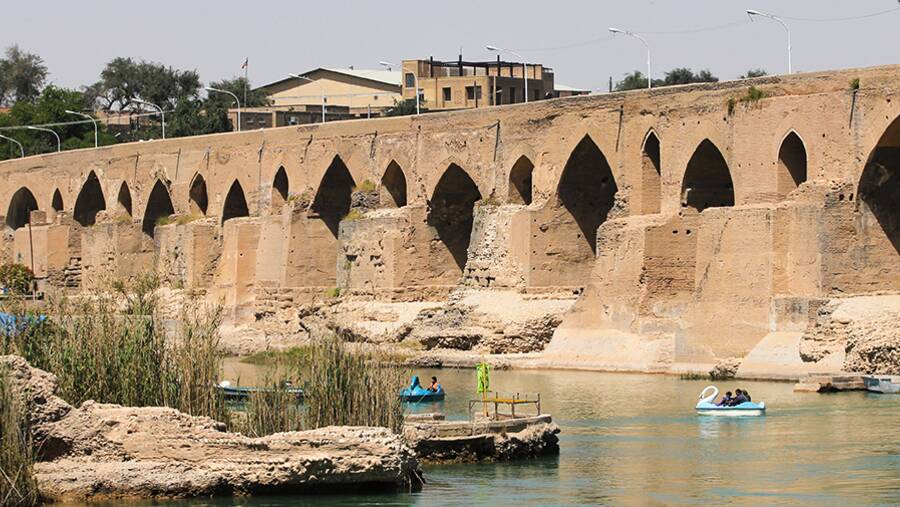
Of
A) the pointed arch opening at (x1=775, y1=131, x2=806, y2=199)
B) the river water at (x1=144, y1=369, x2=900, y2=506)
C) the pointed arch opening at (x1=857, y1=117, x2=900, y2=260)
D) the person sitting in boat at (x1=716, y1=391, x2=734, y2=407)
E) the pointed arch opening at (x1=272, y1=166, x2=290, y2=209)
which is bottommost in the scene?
the river water at (x1=144, y1=369, x2=900, y2=506)

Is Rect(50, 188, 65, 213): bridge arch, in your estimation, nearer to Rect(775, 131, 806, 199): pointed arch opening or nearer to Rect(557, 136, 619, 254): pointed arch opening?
Rect(557, 136, 619, 254): pointed arch opening

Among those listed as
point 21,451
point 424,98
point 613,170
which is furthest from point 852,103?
point 424,98

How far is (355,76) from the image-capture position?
93.4 meters

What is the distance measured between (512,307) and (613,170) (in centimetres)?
398

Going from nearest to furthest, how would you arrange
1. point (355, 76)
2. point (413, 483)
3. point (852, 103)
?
1. point (413, 483)
2. point (852, 103)
3. point (355, 76)

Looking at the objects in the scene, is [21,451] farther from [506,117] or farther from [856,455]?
[506,117]

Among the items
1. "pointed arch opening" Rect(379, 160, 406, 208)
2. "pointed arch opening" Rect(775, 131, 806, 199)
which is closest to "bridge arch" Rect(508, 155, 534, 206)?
"pointed arch opening" Rect(379, 160, 406, 208)

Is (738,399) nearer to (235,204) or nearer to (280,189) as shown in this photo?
(280,189)

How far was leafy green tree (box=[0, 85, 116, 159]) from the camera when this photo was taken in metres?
85.6

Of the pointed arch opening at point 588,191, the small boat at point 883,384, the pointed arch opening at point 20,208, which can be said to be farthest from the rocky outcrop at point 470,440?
the pointed arch opening at point 20,208

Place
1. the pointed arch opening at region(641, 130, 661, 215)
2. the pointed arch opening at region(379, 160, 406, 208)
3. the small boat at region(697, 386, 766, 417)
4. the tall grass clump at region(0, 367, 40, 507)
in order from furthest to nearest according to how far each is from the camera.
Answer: the pointed arch opening at region(379, 160, 406, 208)
the pointed arch opening at region(641, 130, 661, 215)
the small boat at region(697, 386, 766, 417)
the tall grass clump at region(0, 367, 40, 507)

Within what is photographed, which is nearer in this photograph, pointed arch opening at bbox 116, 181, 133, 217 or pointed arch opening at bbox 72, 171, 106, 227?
pointed arch opening at bbox 116, 181, 133, 217

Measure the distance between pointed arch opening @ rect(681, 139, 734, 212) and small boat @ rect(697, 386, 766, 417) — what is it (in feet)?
35.4

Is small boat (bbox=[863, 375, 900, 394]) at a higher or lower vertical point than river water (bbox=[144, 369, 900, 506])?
higher
